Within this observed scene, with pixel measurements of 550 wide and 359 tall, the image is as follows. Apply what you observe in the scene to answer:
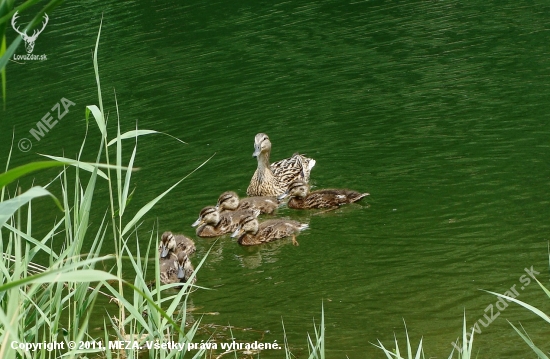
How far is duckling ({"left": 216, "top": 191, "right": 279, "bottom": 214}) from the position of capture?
838cm

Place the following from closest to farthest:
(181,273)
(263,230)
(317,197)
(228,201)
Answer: (181,273) < (263,230) < (317,197) < (228,201)

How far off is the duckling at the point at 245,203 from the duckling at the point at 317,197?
0.70 feet

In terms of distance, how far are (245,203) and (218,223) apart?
0.61 metres

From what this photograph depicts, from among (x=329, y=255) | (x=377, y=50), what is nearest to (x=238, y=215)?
(x=329, y=255)

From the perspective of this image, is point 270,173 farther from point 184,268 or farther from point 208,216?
point 184,268

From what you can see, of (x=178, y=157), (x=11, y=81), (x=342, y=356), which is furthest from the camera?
(x=11, y=81)

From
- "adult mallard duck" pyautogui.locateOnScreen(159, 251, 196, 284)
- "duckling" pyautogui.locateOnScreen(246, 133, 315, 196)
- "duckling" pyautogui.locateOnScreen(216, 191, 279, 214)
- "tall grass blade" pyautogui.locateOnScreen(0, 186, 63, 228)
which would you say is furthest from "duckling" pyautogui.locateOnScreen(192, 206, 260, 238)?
"tall grass blade" pyautogui.locateOnScreen(0, 186, 63, 228)

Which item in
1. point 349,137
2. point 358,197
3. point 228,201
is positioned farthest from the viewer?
point 349,137

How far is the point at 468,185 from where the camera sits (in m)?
8.08

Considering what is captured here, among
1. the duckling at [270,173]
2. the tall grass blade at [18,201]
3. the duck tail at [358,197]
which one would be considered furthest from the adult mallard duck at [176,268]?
the tall grass blade at [18,201]

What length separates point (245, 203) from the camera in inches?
343

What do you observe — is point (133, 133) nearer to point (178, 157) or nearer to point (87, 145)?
point (178, 157)

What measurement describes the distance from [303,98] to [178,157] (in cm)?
239

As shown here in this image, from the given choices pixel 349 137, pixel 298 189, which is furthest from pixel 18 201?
pixel 349 137
